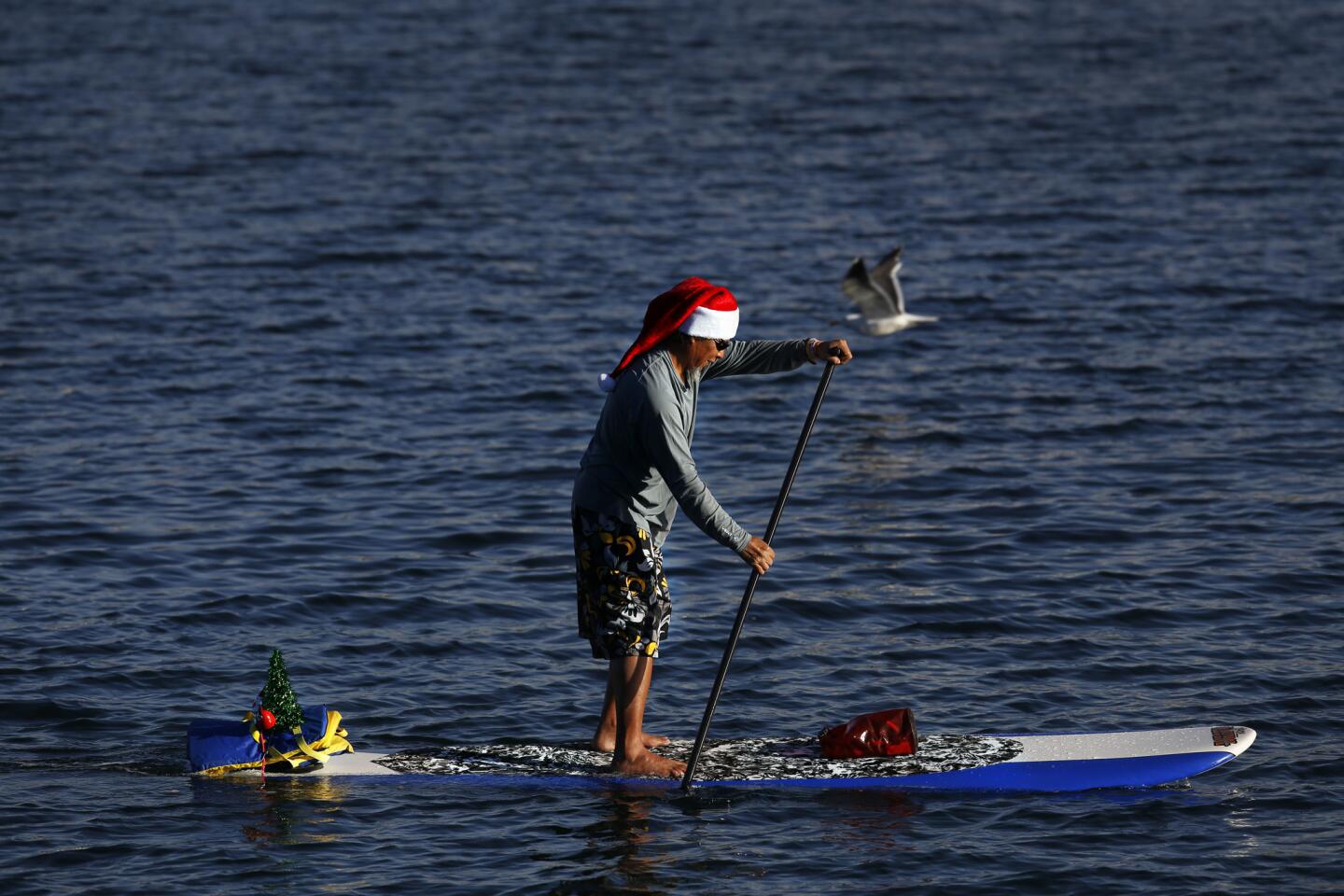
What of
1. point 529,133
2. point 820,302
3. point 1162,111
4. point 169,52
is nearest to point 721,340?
point 820,302

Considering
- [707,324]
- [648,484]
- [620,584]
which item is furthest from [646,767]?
[707,324]

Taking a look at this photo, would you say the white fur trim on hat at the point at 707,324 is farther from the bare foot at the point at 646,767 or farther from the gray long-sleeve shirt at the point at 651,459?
the bare foot at the point at 646,767

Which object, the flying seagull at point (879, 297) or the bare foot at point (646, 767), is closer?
the bare foot at point (646, 767)

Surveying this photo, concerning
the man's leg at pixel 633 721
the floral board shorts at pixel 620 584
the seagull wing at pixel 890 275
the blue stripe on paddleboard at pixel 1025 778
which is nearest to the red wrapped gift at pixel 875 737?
the blue stripe on paddleboard at pixel 1025 778

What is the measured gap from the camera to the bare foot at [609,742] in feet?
29.5

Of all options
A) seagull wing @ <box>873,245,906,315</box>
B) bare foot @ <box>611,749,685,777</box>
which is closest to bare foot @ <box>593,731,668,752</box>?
bare foot @ <box>611,749,685,777</box>

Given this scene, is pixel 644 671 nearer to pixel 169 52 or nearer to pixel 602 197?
pixel 602 197

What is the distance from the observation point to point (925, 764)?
8.70 meters

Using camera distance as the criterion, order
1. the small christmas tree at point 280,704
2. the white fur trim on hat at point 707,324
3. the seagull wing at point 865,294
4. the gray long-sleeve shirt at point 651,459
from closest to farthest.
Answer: the gray long-sleeve shirt at point 651,459 → the white fur trim on hat at point 707,324 → the small christmas tree at point 280,704 → the seagull wing at point 865,294

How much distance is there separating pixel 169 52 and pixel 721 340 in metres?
30.1

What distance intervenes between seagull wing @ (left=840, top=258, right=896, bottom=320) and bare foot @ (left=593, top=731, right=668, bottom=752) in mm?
8566

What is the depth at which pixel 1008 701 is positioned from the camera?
977cm

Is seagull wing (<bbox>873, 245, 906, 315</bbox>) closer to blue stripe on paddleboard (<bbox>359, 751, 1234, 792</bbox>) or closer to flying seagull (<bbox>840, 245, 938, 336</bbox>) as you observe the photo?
flying seagull (<bbox>840, 245, 938, 336</bbox>)

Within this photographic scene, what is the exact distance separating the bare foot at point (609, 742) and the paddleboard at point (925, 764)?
5 centimetres
